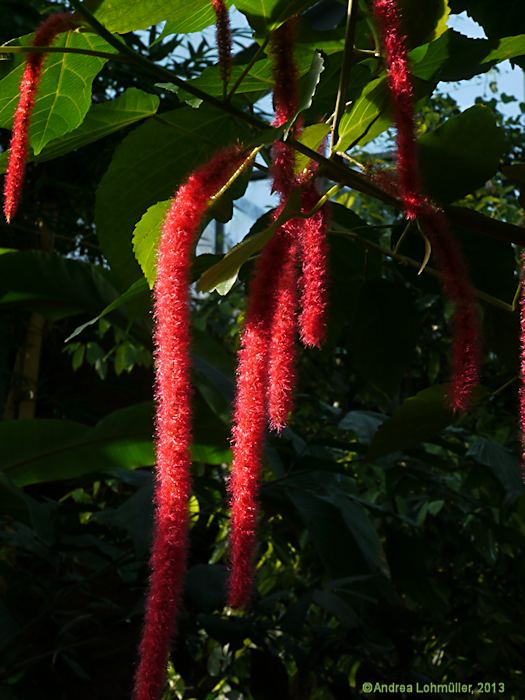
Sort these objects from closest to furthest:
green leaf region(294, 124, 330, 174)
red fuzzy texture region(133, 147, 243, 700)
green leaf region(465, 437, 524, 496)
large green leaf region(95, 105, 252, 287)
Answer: red fuzzy texture region(133, 147, 243, 700), green leaf region(294, 124, 330, 174), large green leaf region(95, 105, 252, 287), green leaf region(465, 437, 524, 496)

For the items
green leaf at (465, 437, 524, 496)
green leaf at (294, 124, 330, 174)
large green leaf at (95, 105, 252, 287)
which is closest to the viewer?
green leaf at (294, 124, 330, 174)

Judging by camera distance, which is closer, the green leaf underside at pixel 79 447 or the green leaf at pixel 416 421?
the green leaf at pixel 416 421

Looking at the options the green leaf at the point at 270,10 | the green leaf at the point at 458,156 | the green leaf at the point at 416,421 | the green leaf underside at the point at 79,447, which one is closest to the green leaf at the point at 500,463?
the green leaf underside at the point at 79,447

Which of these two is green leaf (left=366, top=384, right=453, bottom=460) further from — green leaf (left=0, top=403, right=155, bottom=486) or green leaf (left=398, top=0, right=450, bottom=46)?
green leaf (left=0, top=403, right=155, bottom=486)

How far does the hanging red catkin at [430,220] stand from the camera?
0.86ft

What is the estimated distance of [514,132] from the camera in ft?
8.20

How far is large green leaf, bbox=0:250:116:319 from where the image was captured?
115cm

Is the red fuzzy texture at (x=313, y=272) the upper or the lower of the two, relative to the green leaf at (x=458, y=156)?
lower

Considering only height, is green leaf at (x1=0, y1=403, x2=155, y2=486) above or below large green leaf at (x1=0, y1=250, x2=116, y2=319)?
below

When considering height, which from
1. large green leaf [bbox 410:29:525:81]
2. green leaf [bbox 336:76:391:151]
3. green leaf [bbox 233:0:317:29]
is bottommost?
green leaf [bbox 336:76:391:151]

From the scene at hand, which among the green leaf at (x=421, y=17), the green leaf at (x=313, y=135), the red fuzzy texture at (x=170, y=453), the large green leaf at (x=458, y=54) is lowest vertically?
the red fuzzy texture at (x=170, y=453)

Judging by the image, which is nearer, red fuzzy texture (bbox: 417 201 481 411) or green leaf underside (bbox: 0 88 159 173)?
red fuzzy texture (bbox: 417 201 481 411)

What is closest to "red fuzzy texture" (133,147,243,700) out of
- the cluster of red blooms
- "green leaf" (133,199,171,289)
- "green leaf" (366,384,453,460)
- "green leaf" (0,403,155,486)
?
the cluster of red blooms

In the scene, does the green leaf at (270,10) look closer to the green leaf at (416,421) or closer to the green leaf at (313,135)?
the green leaf at (313,135)
